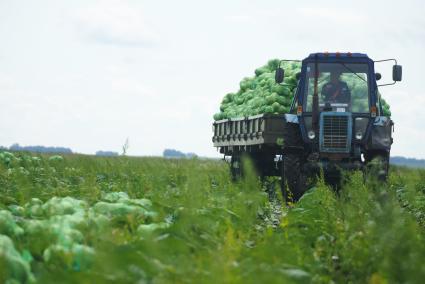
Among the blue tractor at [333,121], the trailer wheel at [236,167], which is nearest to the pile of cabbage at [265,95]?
the blue tractor at [333,121]

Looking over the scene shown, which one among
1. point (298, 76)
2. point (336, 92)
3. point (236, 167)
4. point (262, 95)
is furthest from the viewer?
point (236, 167)

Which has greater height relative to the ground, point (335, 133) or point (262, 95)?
point (262, 95)

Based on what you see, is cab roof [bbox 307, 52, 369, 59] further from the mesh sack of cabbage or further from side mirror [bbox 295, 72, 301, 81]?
the mesh sack of cabbage

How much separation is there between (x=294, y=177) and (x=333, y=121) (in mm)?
1272

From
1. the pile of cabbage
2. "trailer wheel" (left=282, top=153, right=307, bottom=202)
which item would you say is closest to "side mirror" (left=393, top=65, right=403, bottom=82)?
the pile of cabbage

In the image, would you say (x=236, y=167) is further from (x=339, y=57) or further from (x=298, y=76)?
(x=339, y=57)

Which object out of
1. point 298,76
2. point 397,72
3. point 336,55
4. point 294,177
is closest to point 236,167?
point 298,76

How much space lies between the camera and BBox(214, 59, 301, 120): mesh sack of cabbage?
56.1ft

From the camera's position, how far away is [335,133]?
15.9 metres

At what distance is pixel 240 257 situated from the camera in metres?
6.05

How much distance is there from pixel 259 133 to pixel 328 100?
4.85 ft

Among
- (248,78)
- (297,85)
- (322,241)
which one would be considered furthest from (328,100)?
(322,241)

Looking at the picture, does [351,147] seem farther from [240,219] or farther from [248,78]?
[240,219]

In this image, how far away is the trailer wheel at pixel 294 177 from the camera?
1573cm
